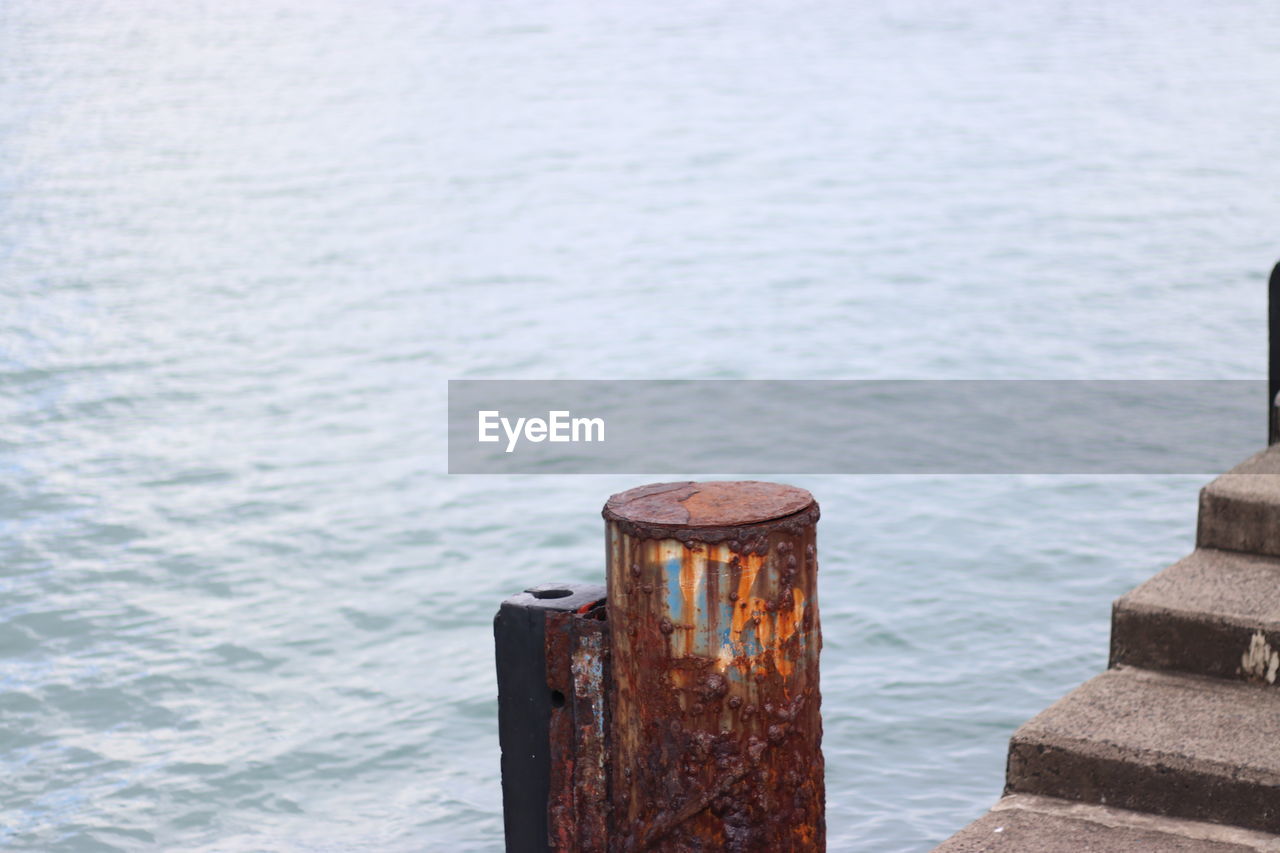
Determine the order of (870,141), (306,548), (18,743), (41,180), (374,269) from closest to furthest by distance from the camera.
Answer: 1. (18,743)
2. (306,548)
3. (374,269)
4. (41,180)
5. (870,141)

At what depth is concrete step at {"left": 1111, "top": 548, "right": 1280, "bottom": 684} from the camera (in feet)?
14.9

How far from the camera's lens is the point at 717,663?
3301mm

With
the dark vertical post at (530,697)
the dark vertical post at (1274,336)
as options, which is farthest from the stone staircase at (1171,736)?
the dark vertical post at (1274,336)

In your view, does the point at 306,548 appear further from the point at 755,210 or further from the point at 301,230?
the point at 755,210

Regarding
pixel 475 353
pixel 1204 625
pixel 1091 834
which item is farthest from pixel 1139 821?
pixel 475 353

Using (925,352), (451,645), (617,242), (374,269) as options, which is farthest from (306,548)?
(617,242)

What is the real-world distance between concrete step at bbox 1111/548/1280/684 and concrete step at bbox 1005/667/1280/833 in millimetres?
87

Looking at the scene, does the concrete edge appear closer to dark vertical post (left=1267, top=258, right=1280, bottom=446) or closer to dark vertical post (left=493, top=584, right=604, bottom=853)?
dark vertical post (left=493, top=584, right=604, bottom=853)

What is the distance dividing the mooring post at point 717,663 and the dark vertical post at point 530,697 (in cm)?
22

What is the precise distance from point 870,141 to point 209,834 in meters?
29.7

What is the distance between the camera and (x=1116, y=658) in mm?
4785

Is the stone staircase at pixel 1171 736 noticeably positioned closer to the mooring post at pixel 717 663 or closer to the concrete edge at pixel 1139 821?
the concrete edge at pixel 1139 821

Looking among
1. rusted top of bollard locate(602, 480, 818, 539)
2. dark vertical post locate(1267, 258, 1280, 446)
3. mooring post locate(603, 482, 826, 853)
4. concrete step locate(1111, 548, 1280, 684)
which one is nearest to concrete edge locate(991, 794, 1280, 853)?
concrete step locate(1111, 548, 1280, 684)

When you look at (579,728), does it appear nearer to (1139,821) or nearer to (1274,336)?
(1139,821)
